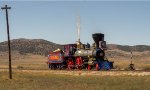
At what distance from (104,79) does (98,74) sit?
451 centimetres

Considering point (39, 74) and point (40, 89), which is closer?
point (40, 89)

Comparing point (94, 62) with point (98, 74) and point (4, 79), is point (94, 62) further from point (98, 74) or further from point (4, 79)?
point (4, 79)

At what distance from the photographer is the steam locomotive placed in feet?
156

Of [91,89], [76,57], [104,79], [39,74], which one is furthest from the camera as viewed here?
[76,57]

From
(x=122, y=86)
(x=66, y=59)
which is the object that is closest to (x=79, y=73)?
(x=66, y=59)

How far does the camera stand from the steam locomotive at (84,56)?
47.5 metres

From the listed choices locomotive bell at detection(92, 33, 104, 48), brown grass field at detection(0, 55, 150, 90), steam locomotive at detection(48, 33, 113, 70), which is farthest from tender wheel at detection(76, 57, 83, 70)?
brown grass field at detection(0, 55, 150, 90)

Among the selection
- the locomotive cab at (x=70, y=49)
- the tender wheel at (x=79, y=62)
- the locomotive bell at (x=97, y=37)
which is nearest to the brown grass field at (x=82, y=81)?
the tender wheel at (x=79, y=62)

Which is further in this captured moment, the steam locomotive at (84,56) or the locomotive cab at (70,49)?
the locomotive cab at (70,49)

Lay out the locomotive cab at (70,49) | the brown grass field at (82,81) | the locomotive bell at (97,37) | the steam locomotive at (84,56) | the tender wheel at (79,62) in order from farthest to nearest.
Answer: the locomotive cab at (70,49) < the tender wheel at (79,62) < the locomotive bell at (97,37) < the steam locomotive at (84,56) < the brown grass field at (82,81)

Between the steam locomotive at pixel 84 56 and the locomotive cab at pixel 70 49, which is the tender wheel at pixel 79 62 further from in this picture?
the locomotive cab at pixel 70 49

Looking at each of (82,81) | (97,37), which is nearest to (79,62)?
(97,37)

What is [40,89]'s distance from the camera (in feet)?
97.6

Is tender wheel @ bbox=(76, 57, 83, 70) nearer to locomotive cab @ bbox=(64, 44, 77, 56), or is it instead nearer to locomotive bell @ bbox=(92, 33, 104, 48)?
locomotive cab @ bbox=(64, 44, 77, 56)
